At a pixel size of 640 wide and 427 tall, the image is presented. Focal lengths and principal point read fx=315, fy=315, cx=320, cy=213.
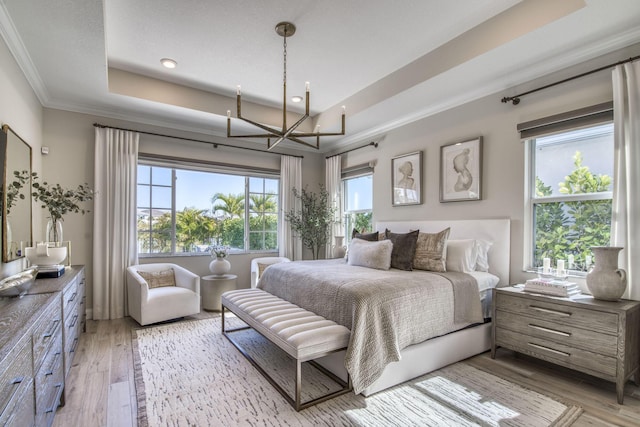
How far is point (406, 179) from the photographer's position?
4352 mm

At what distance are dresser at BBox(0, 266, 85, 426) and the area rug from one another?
56 cm

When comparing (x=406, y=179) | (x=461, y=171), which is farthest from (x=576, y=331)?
(x=406, y=179)

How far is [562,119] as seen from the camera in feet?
9.16

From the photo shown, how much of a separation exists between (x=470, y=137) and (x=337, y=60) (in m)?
1.72

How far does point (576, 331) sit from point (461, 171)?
1.93 meters

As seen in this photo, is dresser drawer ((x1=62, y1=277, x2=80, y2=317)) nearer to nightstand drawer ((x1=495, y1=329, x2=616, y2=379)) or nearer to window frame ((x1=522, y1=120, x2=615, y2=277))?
nightstand drawer ((x1=495, y1=329, x2=616, y2=379))

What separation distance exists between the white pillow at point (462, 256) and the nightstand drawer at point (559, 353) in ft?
2.10

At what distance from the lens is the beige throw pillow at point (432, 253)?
124 inches

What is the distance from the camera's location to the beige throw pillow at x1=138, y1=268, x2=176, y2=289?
13.6 ft

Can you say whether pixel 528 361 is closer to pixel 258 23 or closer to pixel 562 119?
pixel 562 119

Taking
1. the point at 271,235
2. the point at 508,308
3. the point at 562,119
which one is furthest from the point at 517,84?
the point at 271,235

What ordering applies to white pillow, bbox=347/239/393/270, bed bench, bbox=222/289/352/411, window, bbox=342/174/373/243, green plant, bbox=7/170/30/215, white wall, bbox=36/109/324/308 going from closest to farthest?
bed bench, bbox=222/289/352/411, green plant, bbox=7/170/30/215, white pillow, bbox=347/239/393/270, white wall, bbox=36/109/324/308, window, bbox=342/174/373/243

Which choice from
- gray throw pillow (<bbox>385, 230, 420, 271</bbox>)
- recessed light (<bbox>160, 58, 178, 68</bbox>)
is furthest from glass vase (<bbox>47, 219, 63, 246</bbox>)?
gray throw pillow (<bbox>385, 230, 420, 271</bbox>)

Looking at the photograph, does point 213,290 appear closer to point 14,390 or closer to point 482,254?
point 14,390
